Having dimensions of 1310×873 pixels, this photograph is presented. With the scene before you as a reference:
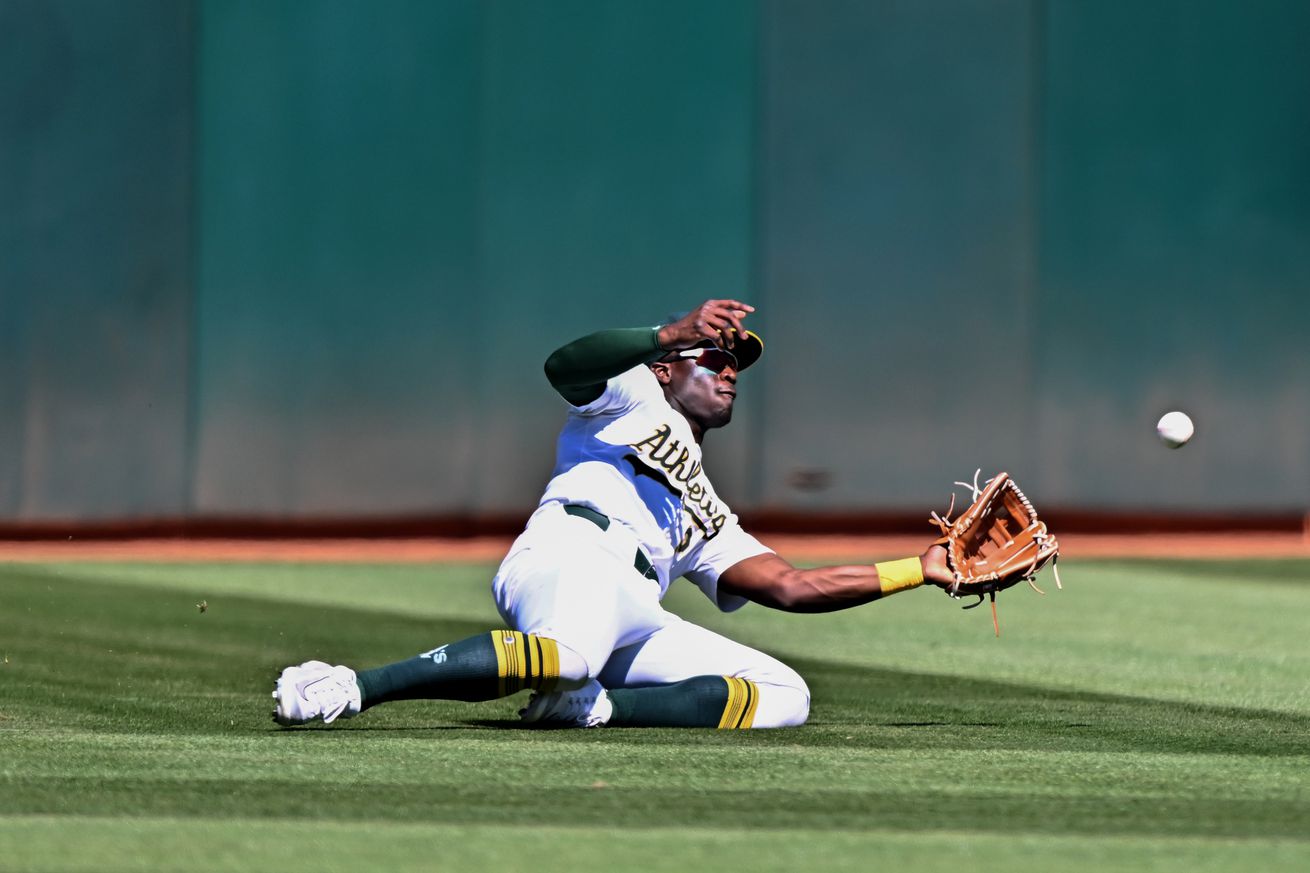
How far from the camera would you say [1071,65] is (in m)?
14.7

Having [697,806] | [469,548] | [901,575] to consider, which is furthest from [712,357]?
[469,548]

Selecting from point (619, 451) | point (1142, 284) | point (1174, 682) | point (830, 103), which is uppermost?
point (830, 103)

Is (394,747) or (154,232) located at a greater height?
(154,232)

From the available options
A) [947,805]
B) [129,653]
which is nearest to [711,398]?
[947,805]

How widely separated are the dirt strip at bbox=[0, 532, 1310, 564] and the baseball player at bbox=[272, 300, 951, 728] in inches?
274

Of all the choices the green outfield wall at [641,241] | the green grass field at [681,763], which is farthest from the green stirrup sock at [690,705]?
the green outfield wall at [641,241]

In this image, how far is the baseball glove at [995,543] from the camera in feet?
19.2

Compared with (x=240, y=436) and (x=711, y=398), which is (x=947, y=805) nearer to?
(x=711, y=398)

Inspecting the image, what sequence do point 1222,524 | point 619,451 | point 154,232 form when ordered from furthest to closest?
point 1222,524, point 154,232, point 619,451

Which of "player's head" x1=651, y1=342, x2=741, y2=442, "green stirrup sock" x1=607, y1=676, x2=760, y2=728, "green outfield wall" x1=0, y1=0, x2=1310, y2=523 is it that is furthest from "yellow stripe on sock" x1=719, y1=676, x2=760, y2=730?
"green outfield wall" x1=0, y1=0, x2=1310, y2=523

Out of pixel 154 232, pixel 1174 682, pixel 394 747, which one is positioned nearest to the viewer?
pixel 394 747

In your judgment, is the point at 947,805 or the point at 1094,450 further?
the point at 1094,450

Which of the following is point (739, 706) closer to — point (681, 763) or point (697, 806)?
point (681, 763)

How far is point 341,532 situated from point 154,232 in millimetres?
2570
